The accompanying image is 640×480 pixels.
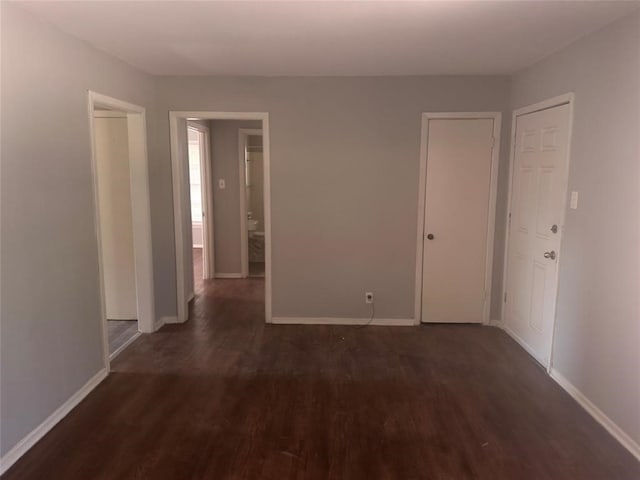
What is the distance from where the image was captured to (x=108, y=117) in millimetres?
4035

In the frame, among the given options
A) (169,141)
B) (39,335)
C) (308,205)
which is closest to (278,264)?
(308,205)

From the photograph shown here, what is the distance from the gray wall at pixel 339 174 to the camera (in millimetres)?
4117

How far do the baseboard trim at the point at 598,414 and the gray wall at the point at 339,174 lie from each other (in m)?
1.40

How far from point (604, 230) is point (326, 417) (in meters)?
2.06

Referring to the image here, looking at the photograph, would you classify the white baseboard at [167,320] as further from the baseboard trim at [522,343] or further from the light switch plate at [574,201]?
the light switch plate at [574,201]

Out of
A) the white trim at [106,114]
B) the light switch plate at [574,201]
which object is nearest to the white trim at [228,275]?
the white trim at [106,114]

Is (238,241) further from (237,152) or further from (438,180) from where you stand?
(438,180)

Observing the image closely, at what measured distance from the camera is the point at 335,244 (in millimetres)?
4359

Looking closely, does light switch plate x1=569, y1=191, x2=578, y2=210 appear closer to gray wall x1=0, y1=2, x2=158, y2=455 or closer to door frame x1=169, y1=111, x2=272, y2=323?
door frame x1=169, y1=111, x2=272, y2=323

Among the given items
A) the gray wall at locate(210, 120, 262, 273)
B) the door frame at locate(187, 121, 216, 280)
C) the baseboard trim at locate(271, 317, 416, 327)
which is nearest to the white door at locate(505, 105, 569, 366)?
the baseboard trim at locate(271, 317, 416, 327)

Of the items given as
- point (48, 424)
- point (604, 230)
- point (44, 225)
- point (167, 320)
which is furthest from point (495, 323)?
point (44, 225)

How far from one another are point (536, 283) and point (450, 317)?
3.40 feet

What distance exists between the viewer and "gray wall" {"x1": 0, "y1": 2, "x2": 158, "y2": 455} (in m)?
2.28

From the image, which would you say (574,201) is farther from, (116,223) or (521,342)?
(116,223)
